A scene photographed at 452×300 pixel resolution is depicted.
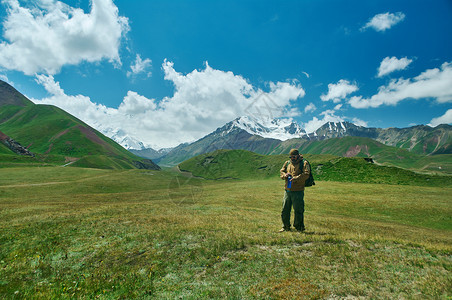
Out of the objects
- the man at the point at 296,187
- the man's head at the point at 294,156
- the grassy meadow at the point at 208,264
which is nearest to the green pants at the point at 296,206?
the man at the point at 296,187

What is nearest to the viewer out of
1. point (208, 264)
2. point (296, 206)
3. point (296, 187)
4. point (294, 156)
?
point (208, 264)

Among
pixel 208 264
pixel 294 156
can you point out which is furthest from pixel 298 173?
pixel 208 264

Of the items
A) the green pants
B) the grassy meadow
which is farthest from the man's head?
the grassy meadow

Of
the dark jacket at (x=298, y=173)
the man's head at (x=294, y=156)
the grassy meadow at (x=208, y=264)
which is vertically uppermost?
the man's head at (x=294, y=156)

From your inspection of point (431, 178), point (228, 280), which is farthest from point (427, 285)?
point (431, 178)

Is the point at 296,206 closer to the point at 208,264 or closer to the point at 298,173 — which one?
the point at 298,173

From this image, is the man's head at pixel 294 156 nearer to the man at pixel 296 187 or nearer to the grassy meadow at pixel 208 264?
the man at pixel 296 187

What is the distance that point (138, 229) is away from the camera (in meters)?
13.1

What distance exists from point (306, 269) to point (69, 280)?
9115 millimetres

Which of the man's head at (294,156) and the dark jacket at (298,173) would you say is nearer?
the dark jacket at (298,173)

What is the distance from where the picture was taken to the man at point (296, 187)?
1234 centimetres

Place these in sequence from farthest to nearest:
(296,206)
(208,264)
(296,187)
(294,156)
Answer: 1. (294,156)
2. (296,206)
3. (296,187)
4. (208,264)

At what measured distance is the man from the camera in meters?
12.3

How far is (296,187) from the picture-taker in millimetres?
12375
